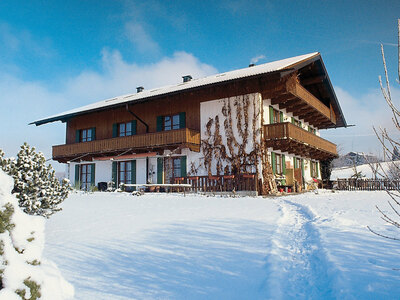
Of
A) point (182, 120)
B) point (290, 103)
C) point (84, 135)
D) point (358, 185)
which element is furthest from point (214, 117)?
point (358, 185)

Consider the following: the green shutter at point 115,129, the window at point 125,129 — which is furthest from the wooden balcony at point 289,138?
the green shutter at point 115,129

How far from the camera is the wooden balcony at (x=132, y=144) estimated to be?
18.2m

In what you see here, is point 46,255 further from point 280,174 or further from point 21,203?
point 280,174

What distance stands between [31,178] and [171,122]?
14.4 m

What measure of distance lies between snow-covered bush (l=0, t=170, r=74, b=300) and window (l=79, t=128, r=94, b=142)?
2250 cm

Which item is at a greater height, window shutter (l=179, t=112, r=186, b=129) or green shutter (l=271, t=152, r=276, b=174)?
window shutter (l=179, t=112, r=186, b=129)

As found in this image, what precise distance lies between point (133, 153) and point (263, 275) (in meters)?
18.0

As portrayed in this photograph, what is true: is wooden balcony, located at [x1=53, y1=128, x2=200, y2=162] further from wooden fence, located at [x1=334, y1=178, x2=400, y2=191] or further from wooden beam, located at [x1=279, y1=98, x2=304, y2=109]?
wooden fence, located at [x1=334, y1=178, x2=400, y2=191]

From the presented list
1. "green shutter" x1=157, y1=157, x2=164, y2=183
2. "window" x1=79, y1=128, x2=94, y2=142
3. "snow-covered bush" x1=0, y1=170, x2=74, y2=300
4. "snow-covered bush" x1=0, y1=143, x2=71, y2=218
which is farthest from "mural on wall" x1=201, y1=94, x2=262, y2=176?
"snow-covered bush" x1=0, y1=170, x2=74, y2=300

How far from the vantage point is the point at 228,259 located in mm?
4172

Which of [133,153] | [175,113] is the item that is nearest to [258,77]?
[175,113]

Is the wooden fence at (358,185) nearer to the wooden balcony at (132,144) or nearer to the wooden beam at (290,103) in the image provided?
the wooden beam at (290,103)

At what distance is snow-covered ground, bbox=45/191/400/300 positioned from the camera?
127 inches

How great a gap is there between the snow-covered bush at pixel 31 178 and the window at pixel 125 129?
15631mm
